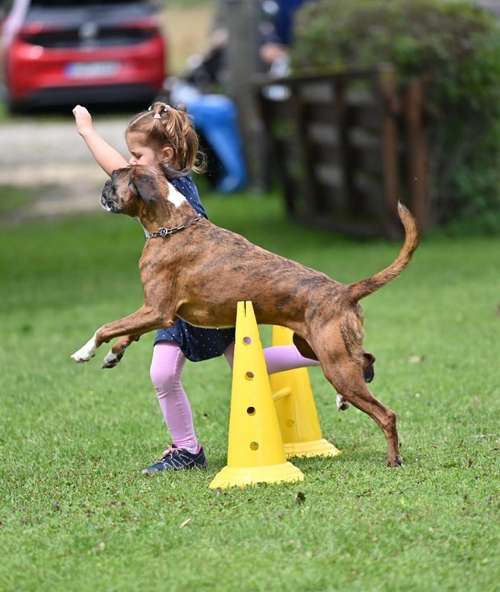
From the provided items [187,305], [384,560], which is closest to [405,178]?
[187,305]

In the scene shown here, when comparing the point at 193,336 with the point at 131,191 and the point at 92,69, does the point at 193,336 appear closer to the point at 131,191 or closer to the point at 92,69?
the point at 131,191

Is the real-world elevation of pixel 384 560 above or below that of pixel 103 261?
above

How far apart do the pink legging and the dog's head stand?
0.64 meters

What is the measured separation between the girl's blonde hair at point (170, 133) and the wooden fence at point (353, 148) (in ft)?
23.6

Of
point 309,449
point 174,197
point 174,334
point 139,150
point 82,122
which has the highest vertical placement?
point 82,122

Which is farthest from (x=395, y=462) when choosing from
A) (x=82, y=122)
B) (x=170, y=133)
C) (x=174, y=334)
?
(x=82, y=122)

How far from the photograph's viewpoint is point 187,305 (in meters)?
5.80

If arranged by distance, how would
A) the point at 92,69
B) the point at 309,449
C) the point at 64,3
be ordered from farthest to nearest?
1. the point at 64,3
2. the point at 92,69
3. the point at 309,449

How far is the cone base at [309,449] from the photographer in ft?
20.6

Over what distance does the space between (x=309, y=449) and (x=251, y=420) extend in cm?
66

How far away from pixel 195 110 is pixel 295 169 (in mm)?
2925

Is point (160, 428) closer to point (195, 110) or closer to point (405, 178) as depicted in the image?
point (405, 178)

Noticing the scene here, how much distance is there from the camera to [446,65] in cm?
1350

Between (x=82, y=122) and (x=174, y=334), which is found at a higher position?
(x=82, y=122)
